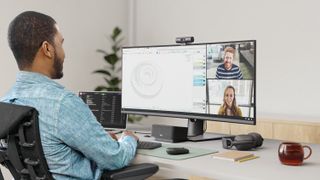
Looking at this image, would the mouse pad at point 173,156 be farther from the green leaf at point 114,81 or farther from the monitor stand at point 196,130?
the green leaf at point 114,81

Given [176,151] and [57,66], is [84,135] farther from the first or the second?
[176,151]

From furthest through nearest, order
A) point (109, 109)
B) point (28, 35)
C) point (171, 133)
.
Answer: point (109, 109) < point (171, 133) < point (28, 35)

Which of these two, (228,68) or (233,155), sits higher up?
(228,68)

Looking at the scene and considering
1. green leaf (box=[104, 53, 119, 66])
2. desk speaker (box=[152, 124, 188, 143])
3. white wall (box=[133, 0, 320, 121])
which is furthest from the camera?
green leaf (box=[104, 53, 119, 66])

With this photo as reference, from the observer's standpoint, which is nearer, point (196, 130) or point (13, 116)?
point (13, 116)

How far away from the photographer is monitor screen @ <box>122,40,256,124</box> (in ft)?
6.84

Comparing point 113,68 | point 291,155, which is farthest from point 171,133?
point 113,68

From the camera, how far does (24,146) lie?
1456mm

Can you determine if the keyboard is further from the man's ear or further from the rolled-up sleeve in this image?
the man's ear

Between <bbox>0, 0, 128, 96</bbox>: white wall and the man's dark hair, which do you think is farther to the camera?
<bbox>0, 0, 128, 96</bbox>: white wall

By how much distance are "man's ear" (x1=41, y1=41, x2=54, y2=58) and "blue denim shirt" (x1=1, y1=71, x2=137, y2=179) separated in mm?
90

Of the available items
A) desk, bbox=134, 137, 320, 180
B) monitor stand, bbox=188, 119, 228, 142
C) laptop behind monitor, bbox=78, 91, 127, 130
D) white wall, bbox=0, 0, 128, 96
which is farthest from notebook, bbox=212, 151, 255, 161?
white wall, bbox=0, 0, 128, 96

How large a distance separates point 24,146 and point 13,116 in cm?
12

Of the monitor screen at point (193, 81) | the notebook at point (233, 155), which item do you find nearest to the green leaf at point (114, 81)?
the monitor screen at point (193, 81)
